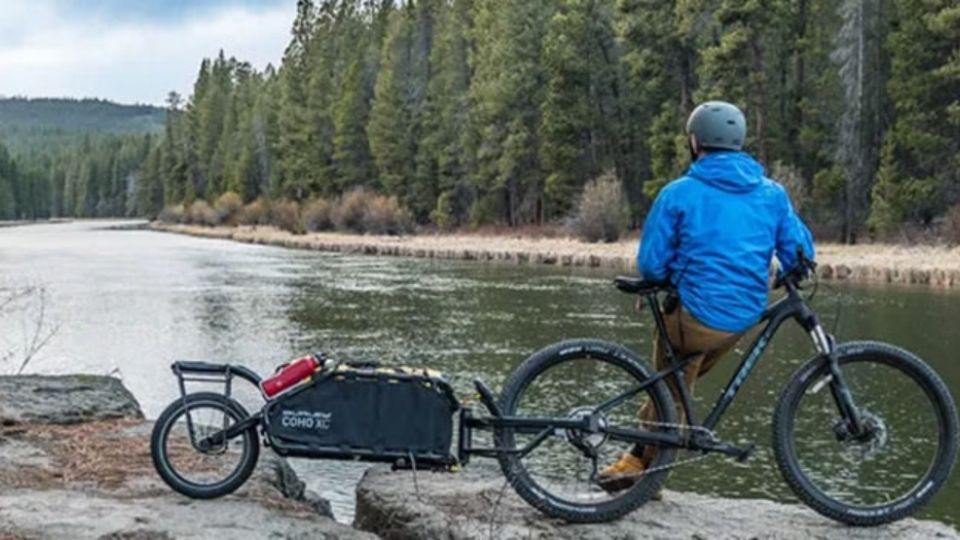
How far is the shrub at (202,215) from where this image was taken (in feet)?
265

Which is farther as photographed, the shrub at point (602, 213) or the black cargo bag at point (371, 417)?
the shrub at point (602, 213)

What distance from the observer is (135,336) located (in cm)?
1848

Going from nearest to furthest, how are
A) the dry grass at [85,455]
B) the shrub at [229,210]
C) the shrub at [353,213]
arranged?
the dry grass at [85,455] < the shrub at [353,213] < the shrub at [229,210]

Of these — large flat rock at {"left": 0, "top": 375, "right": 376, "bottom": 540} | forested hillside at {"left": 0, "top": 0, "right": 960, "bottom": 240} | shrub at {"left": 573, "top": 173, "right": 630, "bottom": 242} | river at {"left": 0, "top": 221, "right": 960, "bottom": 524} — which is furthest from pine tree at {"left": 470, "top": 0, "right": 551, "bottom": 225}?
large flat rock at {"left": 0, "top": 375, "right": 376, "bottom": 540}

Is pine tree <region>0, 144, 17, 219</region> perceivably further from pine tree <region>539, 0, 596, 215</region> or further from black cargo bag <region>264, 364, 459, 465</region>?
black cargo bag <region>264, 364, 459, 465</region>

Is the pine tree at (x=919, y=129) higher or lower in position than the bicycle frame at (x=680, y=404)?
higher

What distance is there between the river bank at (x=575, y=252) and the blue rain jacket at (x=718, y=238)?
22727mm

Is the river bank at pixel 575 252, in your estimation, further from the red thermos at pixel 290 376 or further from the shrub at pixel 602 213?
the red thermos at pixel 290 376

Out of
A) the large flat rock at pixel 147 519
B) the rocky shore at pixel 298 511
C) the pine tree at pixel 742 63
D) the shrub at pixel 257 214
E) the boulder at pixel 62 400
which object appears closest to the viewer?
the large flat rock at pixel 147 519

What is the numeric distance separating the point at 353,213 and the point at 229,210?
2458cm

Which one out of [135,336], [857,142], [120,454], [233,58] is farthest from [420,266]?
[233,58]

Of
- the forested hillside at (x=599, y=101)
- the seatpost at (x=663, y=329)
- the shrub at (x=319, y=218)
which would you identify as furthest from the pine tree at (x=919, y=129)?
the shrub at (x=319, y=218)

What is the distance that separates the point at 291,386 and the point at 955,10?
105ft

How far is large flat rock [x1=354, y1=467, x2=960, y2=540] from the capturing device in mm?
4629
